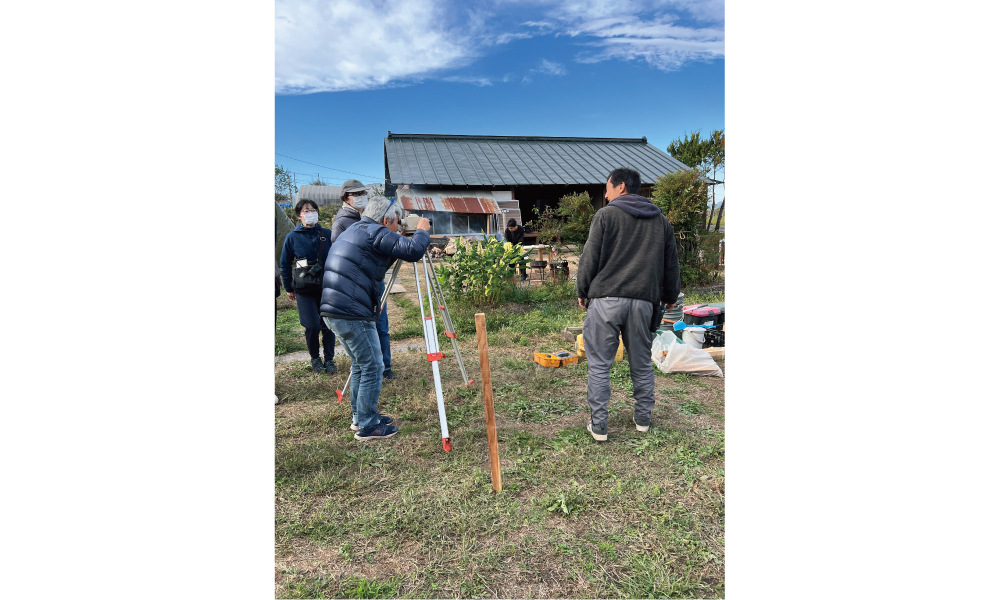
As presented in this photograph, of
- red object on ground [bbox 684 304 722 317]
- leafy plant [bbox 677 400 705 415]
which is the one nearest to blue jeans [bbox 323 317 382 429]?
leafy plant [bbox 677 400 705 415]

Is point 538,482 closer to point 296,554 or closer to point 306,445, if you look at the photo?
point 296,554

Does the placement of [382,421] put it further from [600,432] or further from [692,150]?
[692,150]

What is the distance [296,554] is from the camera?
242 cm

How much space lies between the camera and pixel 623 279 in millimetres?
3316

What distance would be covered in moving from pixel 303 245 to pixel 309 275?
281mm

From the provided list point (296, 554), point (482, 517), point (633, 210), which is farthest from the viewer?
point (633, 210)

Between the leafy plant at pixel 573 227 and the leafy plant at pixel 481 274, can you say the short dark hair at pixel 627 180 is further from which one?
the leafy plant at pixel 573 227

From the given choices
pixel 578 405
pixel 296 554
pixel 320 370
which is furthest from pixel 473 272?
pixel 296 554

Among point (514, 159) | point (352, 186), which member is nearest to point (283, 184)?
point (514, 159)

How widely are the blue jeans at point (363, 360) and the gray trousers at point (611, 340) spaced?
1.46m

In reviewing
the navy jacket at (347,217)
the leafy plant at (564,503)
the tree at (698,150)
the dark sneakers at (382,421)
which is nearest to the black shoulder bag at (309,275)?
the navy jacket at (347,217)

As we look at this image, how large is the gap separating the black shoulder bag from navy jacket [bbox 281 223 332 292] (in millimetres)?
19

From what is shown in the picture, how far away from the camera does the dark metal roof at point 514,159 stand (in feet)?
58.5

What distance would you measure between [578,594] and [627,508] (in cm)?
68
